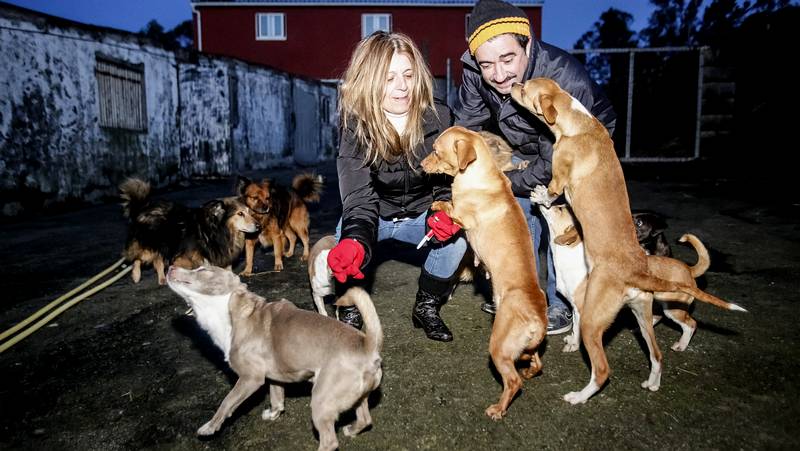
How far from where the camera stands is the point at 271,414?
2.67 m

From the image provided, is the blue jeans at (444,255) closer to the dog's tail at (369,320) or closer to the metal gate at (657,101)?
the dog's tail at (369,320)

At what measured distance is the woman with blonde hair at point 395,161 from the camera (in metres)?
3.42

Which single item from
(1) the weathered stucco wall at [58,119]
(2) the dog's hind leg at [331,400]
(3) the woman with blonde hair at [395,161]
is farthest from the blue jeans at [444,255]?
(1) the weathered stucco wall at [58,119]

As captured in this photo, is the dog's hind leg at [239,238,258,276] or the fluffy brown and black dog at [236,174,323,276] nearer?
the dog's hind leg at [239,238,258,276]

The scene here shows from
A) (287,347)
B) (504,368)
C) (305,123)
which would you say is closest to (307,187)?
(287,347)

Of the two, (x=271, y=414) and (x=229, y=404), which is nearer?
(x=229, y=404)

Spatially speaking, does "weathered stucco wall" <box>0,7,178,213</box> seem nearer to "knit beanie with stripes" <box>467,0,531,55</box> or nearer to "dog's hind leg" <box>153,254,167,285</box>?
"dog's hind leg" <box>153,254,167,285</box>

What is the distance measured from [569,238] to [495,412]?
4.80 feet

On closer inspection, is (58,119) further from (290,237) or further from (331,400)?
(331,400)

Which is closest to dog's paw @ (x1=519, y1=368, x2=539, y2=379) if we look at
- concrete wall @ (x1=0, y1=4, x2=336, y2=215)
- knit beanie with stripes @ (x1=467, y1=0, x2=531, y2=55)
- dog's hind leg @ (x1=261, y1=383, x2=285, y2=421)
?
dog's hind leg @ (x1=261, y1=383, x2=285, y2=421)

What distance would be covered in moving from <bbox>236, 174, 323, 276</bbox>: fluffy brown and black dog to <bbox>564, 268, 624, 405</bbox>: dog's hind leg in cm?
382

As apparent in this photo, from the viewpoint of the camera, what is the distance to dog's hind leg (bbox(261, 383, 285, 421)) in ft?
8.75

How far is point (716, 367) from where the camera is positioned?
3096 millimetres

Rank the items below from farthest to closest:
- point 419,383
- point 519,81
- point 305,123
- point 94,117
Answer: point 305,123
point 94,117
point 519,81
point 419,383
